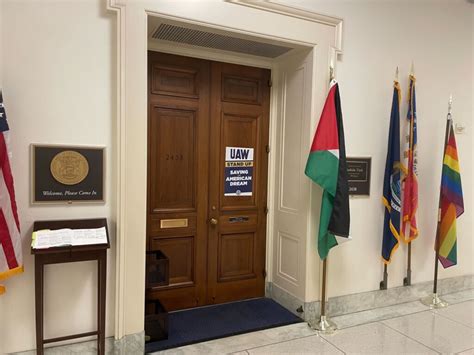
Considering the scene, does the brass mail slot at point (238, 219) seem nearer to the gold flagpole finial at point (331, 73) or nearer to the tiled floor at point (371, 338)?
the tiled floor at point (371, 338)

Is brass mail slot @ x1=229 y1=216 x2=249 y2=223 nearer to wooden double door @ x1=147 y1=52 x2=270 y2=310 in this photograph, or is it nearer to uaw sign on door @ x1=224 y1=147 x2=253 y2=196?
wooden double door @ x1=147 y1=52 x2=270 y2=310

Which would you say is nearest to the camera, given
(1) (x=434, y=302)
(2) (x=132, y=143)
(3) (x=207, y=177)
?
(2) (x=132, y=143)

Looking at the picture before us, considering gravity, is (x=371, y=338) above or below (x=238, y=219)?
below

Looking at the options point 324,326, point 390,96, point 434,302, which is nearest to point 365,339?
point 324,326

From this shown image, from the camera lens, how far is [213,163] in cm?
343

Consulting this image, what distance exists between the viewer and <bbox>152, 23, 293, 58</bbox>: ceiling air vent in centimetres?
287

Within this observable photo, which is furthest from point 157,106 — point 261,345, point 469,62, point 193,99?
point 469,62

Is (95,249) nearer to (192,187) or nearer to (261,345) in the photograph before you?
(192,187)

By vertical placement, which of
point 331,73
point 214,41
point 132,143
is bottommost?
point 132,143

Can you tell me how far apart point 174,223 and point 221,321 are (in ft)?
3.23

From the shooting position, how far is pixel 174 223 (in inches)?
130

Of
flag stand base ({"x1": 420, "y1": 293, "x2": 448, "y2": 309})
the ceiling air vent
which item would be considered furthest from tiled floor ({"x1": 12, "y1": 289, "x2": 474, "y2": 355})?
the ceiling air vent

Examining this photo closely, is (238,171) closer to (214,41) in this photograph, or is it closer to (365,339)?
(214,41)

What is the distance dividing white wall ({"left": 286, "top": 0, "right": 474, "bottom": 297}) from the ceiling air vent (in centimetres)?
46
